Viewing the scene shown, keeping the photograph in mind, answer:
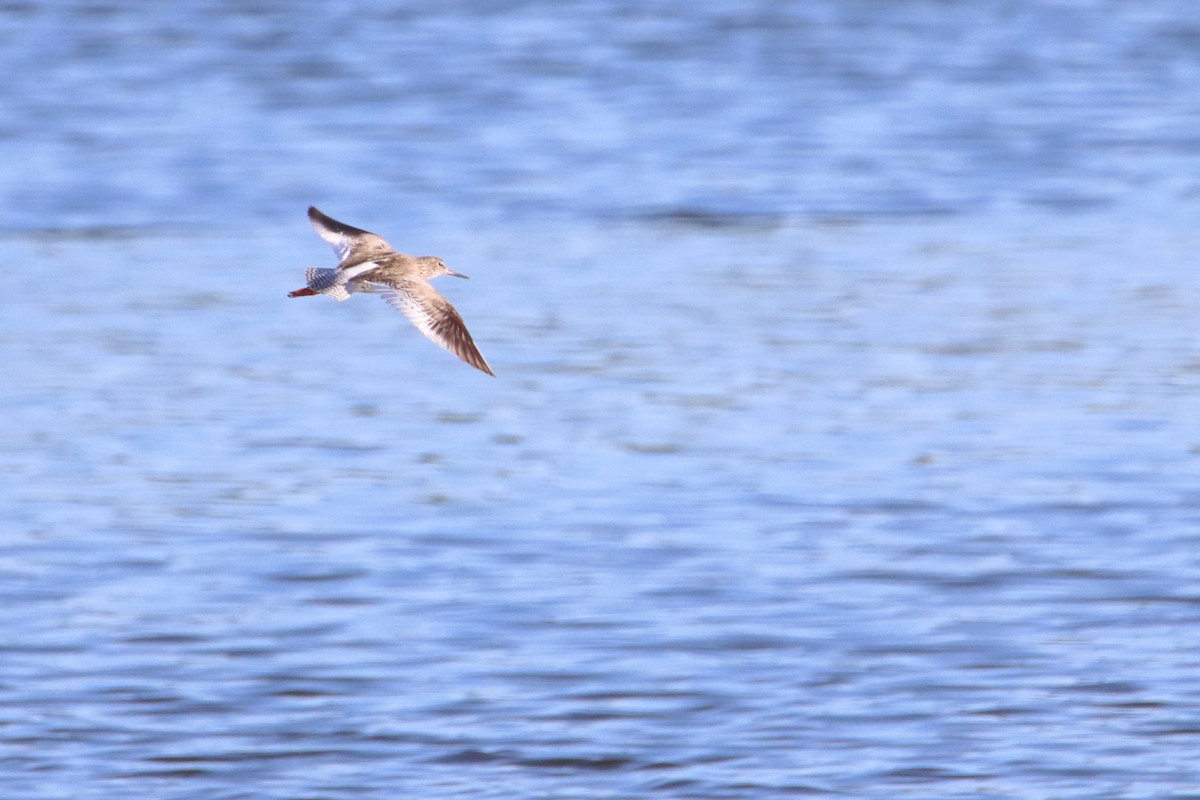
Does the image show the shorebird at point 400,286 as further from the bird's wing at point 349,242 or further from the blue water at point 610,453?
the blue water at point 610,453

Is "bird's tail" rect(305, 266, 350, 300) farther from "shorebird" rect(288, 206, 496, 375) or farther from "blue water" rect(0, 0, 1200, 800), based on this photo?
"blue water" rect(0, 0, 1200, 800)

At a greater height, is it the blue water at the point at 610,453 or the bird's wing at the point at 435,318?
the bird's wing at the point at 435,318

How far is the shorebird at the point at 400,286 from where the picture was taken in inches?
269

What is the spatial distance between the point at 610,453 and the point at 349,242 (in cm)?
257

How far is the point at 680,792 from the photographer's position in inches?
275

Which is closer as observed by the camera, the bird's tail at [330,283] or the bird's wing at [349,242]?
the bird's tail at [330,283]

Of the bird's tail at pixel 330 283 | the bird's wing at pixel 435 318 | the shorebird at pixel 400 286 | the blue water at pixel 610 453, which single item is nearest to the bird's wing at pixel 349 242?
the shorebird at pixel 400 286

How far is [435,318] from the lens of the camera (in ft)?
22.5

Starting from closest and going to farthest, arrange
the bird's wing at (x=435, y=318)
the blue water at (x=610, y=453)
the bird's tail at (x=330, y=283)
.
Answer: the bird's wing at (x=435, y=318) < the bird's tail at (x=330, y=283) < the blue water at (x=610, y=453)

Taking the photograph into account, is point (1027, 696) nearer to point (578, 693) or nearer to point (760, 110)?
point (578, 693)

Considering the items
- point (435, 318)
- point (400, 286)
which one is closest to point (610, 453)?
point (400, 286)

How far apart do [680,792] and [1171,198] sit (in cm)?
942

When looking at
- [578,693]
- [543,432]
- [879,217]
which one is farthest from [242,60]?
[578,693]

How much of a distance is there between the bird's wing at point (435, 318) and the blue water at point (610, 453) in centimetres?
133
